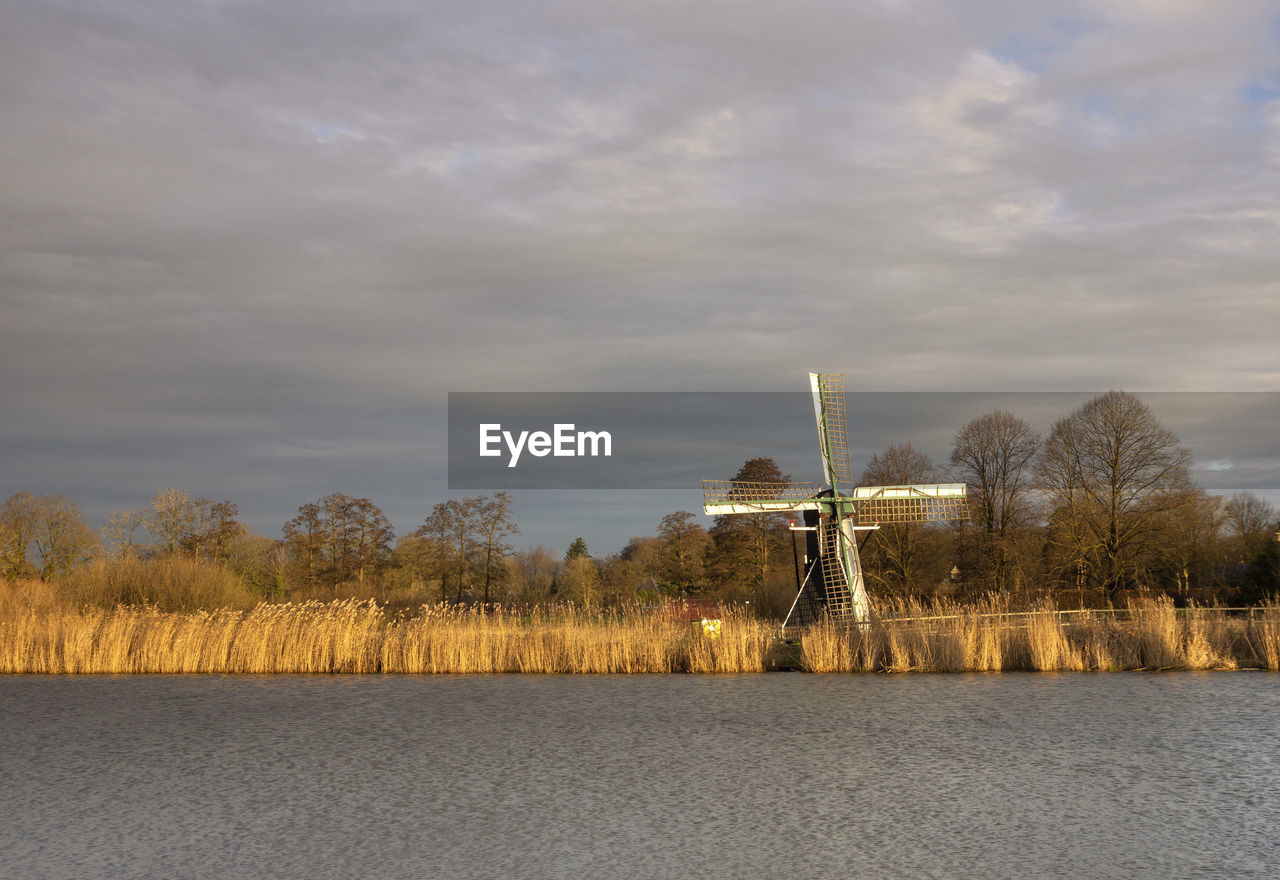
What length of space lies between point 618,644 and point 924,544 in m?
23.7

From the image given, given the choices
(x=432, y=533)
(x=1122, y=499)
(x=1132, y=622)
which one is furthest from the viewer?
Result: (x=432, y=533)

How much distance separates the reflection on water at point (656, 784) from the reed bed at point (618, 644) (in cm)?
237

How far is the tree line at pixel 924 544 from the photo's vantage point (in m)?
32.8

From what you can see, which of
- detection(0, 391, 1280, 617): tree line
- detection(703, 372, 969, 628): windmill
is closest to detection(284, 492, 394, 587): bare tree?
detection(0, 391, 1280, 617): tree line

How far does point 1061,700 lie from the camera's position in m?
12.0

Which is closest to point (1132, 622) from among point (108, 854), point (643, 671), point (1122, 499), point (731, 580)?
point (643, 671)

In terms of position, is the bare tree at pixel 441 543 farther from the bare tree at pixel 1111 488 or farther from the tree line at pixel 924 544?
the bare tree at pixel 1111 488

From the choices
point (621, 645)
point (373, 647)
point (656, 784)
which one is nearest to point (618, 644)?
point (621, 645)

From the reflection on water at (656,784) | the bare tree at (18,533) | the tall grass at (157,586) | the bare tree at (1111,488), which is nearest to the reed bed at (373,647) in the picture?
the reflection on water at (656,784)

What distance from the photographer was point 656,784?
7.64 meters

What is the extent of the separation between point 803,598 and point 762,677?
434 inches

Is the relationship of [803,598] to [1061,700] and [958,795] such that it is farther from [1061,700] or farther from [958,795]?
[958,795]

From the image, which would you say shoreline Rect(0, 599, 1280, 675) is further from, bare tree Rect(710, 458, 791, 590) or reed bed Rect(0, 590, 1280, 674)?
bare tree Rect(710, 458, 791, 590)

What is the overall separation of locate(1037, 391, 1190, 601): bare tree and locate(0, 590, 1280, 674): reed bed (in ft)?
58.2
